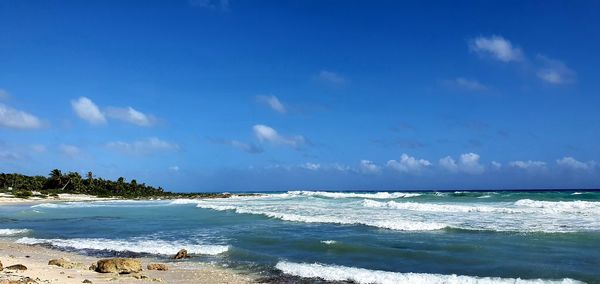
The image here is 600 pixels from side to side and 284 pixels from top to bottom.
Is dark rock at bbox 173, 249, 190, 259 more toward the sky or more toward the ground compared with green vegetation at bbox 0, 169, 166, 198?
more toward the ground

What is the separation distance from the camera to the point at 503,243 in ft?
52.6

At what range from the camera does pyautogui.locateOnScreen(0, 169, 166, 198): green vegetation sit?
80875 millimetres

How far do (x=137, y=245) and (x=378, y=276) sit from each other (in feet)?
31.9

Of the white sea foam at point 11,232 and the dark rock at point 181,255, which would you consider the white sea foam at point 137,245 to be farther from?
the white sea foam at point 11,232

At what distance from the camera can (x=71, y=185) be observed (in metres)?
84.2

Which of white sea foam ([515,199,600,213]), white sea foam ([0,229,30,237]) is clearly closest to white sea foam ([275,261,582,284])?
white sea foam ([0,229,30,237])

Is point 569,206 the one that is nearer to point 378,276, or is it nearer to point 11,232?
point 378,276

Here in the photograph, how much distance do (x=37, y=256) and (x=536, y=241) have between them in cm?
1622

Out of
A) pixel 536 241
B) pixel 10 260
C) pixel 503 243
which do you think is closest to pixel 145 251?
pixel 10 260

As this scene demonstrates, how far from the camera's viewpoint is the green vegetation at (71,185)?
8088 cm

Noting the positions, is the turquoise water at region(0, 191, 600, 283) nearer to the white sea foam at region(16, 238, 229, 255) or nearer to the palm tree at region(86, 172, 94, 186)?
the white sea foam at region(16, 238, 229, 255)

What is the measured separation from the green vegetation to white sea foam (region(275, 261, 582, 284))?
75097 mm

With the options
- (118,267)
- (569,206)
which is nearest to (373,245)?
(118,267)

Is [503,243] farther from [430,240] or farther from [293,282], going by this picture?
[293,282]
